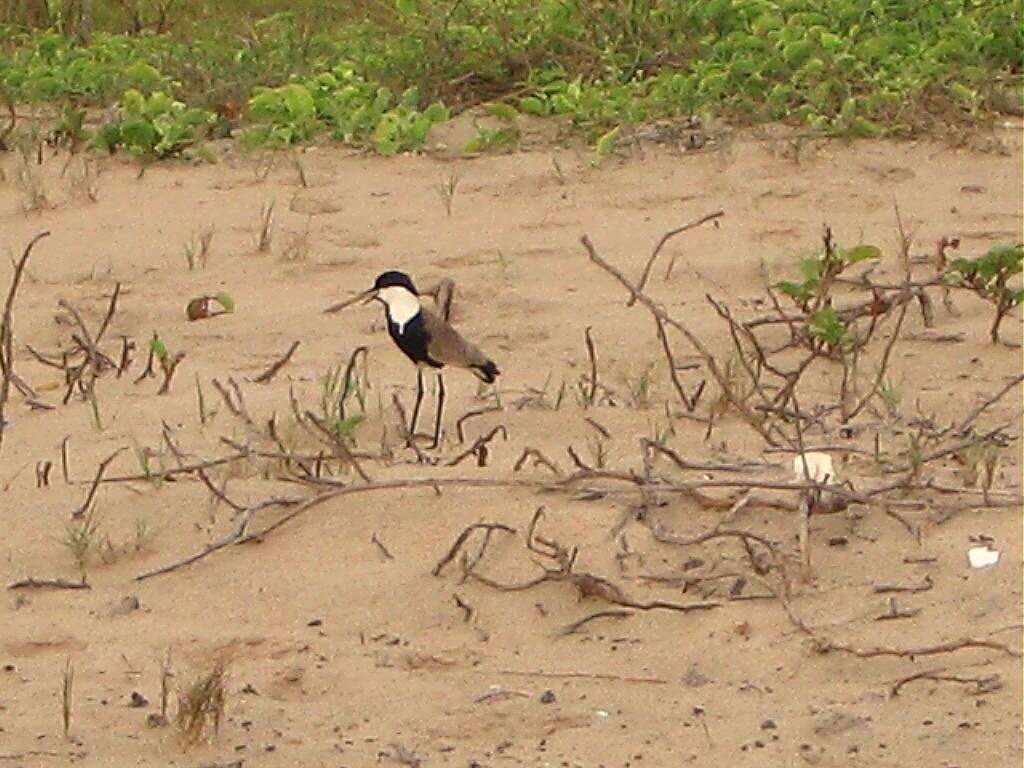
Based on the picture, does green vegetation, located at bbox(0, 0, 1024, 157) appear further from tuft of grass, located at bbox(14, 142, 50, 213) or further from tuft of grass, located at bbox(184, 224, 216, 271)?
tuft of grass, located at bbox(184, 224, 216, 271)

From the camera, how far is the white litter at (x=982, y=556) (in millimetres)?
3846

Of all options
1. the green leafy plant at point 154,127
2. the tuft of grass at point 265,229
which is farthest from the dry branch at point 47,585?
the green leafy plant at point 154,127

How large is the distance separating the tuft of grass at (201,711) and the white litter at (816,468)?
3.77 ft

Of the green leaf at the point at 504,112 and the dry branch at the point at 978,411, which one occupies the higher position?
the dry branch at the point at 978,411

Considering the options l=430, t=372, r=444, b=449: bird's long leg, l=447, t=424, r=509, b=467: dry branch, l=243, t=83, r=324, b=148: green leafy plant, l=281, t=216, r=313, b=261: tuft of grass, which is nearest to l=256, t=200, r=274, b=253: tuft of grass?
l=281, t=216, r=313, b=261: tuft of grass

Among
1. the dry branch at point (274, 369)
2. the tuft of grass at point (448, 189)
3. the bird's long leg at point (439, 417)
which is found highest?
the bird's long leg at point (439, 417)

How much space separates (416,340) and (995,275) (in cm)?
145

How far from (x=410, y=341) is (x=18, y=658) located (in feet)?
4.11

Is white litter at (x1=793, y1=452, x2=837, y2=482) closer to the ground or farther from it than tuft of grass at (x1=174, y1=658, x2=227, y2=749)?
closer to the ground

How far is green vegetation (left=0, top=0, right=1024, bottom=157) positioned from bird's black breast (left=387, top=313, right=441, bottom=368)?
8.42ft

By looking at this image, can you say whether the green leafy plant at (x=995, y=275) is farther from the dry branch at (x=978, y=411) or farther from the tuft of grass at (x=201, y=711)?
the tuft of grass at (x=201, y=711)

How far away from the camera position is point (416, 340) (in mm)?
4750

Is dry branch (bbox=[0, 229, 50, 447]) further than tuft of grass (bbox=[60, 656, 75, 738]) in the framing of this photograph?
Yes

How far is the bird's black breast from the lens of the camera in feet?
15.6
